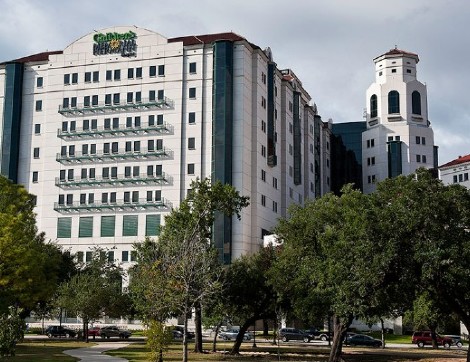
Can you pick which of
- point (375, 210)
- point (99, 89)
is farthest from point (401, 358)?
point (99, 89)

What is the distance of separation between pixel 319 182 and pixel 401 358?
8697cm

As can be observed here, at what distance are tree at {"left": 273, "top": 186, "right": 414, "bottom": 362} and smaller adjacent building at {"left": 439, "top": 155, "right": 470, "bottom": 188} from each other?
84.5m

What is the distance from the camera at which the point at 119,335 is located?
84.9m

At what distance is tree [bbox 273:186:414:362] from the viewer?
1451 inches

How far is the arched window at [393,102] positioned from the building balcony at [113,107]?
54.1 meters

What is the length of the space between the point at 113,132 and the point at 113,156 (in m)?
4.04

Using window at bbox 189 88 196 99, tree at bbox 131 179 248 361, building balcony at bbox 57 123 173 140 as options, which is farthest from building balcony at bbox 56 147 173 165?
tree at bbox 131 179 248 361

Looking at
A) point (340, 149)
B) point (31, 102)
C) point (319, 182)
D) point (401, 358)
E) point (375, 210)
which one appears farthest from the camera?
point (340, 149)

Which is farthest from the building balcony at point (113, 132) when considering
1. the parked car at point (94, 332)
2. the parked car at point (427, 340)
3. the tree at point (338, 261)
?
the tree at point (338, 261)

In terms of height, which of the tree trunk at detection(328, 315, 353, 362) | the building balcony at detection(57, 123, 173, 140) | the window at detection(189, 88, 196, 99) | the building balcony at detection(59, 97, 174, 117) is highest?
the window at detection(189, 88, 196, 99)

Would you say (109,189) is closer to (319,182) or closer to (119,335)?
(119,335)

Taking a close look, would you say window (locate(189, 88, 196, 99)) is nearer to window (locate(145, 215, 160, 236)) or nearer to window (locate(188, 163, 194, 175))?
window (locate(188, 163, 194, 175))

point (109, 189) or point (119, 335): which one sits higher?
point (109, 189)

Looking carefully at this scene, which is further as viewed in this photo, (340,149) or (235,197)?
(340,149)
